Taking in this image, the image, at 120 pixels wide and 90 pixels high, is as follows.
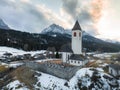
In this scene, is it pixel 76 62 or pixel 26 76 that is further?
pixel 76 62

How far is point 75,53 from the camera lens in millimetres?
75688

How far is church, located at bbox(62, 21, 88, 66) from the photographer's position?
2703 inches

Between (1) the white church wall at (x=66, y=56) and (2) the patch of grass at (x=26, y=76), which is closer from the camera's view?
(2) the patch of grass at (x=26, y=76)

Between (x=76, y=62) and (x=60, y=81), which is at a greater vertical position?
(x=76, y=62)

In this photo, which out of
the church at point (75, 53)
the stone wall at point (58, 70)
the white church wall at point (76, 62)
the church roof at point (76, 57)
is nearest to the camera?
the stone wall at point (58, 70)

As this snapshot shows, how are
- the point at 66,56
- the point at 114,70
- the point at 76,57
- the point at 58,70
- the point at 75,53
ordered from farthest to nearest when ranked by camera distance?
the point at 75,53 → the point at 66,56 → the point at 76,57 → the point at 114,70 → the point at 58,70

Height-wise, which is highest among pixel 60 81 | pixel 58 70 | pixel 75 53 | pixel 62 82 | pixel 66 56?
pixel 75 53

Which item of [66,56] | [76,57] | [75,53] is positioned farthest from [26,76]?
[75,53]

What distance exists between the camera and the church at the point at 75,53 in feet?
225

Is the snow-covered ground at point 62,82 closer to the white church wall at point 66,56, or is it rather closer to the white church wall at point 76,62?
the white church wall at point 76,62

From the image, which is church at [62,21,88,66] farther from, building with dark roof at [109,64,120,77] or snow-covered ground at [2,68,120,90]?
snow-covered ground at [2,68,120,90]

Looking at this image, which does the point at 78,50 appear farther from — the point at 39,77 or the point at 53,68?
the point at 39,77

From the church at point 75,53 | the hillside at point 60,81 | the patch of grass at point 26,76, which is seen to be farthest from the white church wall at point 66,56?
the patch of grass at point 26,76

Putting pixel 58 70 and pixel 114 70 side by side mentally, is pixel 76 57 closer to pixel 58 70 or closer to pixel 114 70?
pixel 58 70
